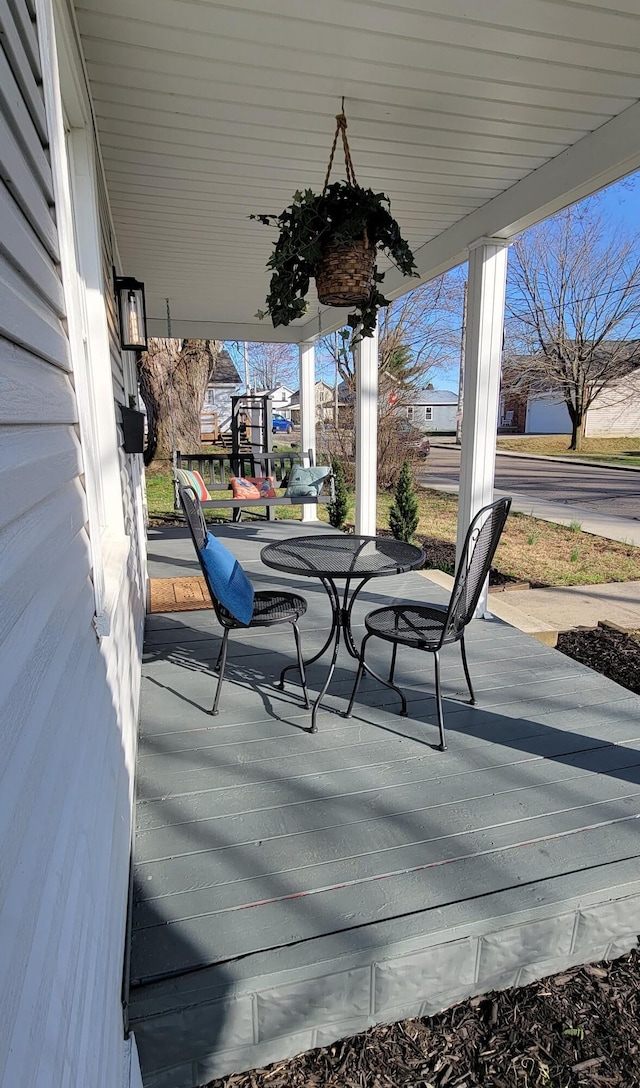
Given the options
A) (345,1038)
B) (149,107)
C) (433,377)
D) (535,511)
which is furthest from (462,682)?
(433,377)

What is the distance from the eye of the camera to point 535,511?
9.05 meters

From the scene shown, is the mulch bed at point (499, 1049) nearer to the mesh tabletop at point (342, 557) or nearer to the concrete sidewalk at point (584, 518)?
the mesh tabletop at point (342, 557)

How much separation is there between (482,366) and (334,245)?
5.12 feet

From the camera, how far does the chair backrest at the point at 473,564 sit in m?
2.22

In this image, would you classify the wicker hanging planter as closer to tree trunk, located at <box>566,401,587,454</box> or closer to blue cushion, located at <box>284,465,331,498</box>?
blue cushion, located at <box>284,465,331,498</box>

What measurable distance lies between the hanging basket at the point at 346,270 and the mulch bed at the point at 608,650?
2259 mm

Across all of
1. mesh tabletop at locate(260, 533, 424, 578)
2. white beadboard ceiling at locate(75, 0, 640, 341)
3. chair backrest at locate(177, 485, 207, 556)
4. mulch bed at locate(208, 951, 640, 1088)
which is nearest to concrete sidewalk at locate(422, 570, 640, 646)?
mesh tabletop at locate(260, 533, 424, 578)

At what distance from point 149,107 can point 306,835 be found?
9.07ft

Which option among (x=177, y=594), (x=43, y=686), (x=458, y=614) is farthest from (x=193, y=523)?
(x=177, y=594)

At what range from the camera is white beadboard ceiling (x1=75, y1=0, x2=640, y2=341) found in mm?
1802

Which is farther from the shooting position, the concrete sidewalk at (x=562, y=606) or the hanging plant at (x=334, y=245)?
the concrete sidewalk at (x=562, y=606)

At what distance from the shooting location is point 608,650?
3.34m

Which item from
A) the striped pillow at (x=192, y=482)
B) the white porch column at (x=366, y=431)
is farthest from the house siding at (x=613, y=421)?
the striped pillow at (x=192, y=482)

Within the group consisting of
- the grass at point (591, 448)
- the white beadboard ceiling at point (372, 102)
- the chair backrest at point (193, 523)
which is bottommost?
the grass at point (591, 448)
